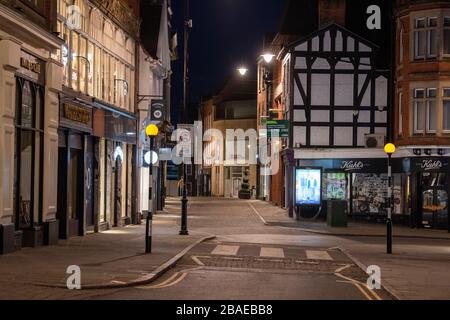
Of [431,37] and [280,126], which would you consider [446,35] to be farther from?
[280,126]

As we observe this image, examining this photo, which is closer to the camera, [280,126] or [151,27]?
[151,27]

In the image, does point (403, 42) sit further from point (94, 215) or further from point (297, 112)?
point (94, 215)

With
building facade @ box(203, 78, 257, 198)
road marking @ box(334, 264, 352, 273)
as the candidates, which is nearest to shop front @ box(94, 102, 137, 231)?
road marking @ box(334, 264, 352, 273)

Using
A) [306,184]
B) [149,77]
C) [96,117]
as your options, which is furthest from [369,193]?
[96,117]

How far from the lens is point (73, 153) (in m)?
25.7

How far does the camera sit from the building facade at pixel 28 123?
61.1 feet

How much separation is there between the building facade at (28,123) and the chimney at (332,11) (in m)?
25.9

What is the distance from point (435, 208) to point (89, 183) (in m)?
17.9

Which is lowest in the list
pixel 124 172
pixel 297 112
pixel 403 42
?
pixel 124 172

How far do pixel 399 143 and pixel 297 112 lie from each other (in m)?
6.13

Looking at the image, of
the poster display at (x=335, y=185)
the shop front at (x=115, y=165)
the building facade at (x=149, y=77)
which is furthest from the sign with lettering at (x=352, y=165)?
the shop front at (x=115, y=165)

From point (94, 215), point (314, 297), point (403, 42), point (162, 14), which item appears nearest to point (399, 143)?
point (403, 42)

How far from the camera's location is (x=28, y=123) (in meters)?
20.7

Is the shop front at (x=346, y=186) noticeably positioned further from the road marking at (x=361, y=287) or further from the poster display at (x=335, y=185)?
the road marking at (x=361, y=287)
